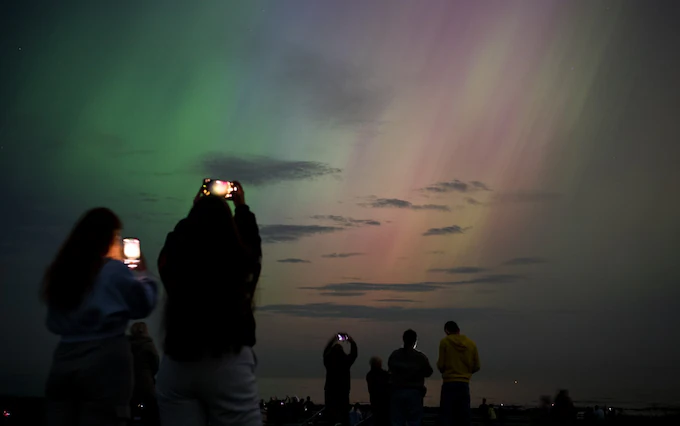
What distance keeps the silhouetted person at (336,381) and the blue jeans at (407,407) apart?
62.9 inches

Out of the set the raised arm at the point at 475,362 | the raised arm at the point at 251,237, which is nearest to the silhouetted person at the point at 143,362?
the raised arm at the point at 475,362

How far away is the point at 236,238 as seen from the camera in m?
3.56

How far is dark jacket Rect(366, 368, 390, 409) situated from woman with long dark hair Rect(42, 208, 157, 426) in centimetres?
922

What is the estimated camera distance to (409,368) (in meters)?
10.5

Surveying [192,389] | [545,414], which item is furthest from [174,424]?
[545,414]

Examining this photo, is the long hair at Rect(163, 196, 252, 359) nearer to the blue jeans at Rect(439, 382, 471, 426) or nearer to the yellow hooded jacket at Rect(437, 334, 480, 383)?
the yellow hooded jacket at Rect(437, 334, 480, 383)

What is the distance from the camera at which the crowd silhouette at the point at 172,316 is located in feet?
11.0

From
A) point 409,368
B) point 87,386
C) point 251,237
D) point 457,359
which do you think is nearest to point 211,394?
point 87,386

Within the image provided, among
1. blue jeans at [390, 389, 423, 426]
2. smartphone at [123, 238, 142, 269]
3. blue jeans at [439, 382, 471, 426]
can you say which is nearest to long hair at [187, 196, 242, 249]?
smartphone at [123, 238, 142, 269]

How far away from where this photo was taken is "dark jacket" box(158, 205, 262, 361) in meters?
3.35

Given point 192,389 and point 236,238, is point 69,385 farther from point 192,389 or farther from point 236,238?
point 236,238

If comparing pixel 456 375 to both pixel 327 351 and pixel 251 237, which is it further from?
pixel 251 237

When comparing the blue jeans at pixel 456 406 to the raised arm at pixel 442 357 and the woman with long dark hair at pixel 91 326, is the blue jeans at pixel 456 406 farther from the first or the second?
the woman with long dark hair at pixel 91 326

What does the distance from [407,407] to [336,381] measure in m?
1.95
